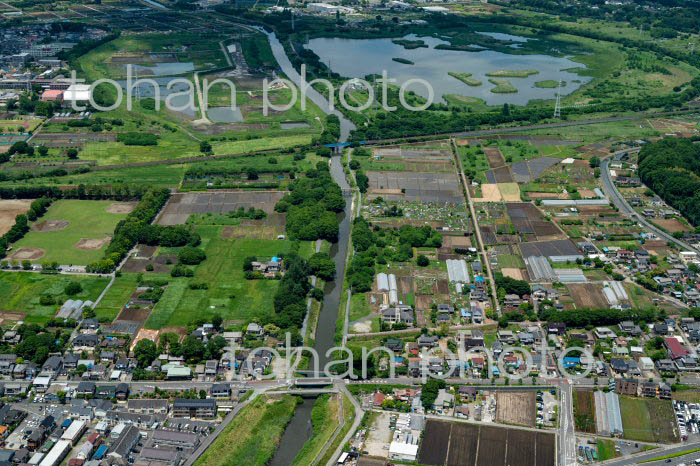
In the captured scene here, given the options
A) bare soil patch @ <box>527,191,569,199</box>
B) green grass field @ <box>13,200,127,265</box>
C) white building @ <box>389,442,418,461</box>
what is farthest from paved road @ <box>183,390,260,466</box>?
bare soil patch @ <box>527,191,569,199</box>

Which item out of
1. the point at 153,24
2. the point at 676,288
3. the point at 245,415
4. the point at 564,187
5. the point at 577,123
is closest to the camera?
the point at 245,415

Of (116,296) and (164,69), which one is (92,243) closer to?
(116,296)

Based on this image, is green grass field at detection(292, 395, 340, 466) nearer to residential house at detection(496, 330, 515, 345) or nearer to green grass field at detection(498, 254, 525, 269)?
residential house at detection(496, 330, 515, 345)

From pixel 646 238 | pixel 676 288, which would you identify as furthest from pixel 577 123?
pixel 676 288

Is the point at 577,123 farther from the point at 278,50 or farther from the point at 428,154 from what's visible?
the point at 278,50

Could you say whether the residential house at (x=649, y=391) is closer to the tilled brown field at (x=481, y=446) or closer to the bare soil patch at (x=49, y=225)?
the tilled brown field at (x=481, y=446)

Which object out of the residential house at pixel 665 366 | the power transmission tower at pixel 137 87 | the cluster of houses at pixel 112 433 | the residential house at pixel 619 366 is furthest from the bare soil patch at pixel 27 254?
the residential house at pixel 665 366
